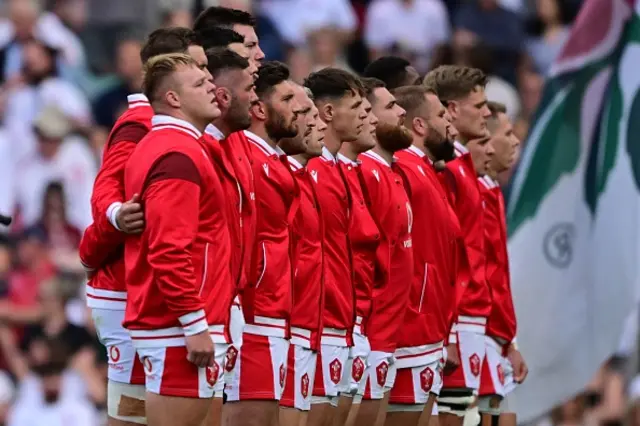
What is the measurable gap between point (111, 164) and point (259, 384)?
4.15ft

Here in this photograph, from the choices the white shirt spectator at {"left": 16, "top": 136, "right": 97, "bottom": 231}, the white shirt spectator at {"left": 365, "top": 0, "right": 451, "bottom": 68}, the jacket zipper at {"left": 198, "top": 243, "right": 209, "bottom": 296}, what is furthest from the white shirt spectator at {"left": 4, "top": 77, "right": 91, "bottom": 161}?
the jacket zipper at {"left": 198, "top": 243, "right": 209, "bottom": 296}

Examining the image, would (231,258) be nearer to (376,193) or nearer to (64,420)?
(376,193)

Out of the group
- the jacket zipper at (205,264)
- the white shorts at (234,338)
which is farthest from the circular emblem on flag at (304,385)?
the jacket zipper at (205,264)

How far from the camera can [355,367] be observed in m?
10.0

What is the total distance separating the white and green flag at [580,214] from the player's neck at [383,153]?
3.31 m

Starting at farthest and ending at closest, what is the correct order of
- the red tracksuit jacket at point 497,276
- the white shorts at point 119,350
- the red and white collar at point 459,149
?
the red tracksuit jacket at point 497,276
the red and white collar at point 459,149
the white shorts at point 119,350

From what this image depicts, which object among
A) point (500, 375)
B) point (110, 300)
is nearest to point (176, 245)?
point (110, 300)

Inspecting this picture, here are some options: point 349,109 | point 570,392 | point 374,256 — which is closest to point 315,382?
point 374,256

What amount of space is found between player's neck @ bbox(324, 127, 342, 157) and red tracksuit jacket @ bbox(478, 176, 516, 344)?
5.54 feet

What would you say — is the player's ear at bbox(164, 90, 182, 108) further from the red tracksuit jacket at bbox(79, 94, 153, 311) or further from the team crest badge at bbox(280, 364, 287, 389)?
the team crest badge at bbox(280, 364, 287, 389)

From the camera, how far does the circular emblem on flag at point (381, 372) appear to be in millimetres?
10164

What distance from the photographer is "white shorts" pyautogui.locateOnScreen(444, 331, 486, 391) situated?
11055mm

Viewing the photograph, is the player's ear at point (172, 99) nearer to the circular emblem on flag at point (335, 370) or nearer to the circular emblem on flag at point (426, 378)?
the circular emblem on flag at point (335, 370)

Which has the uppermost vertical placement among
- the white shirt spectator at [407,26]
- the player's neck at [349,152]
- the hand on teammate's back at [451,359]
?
the player's neck at [349,152]
